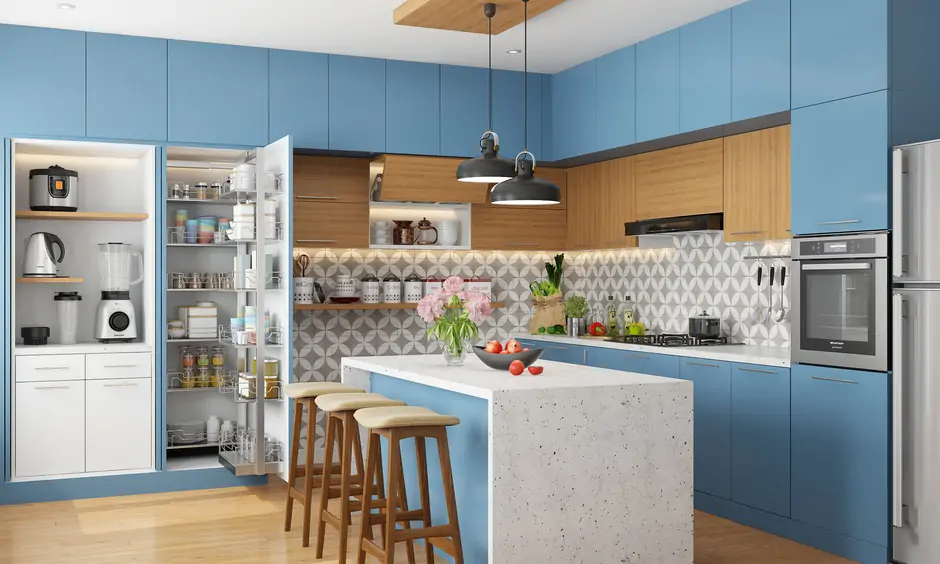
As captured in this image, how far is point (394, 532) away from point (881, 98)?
292 cm

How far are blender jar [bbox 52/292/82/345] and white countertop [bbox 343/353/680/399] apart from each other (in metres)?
2.25

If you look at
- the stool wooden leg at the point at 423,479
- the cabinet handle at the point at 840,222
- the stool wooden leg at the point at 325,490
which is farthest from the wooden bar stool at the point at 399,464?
the cabinet handle at the point at 840,222

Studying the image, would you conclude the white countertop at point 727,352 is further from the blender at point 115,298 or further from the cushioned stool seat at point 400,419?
the blender at point 115,298

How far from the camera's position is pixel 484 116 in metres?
6.89

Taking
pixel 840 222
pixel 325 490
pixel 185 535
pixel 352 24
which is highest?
pixel 352 24

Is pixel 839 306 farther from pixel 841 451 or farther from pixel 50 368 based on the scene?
pixel 50 368

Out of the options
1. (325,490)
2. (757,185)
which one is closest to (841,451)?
(757,185)

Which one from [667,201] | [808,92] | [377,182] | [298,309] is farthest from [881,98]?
[298,309]

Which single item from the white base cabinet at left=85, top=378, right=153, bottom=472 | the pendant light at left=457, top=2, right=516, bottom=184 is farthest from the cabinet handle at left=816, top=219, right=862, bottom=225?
the white base cabinet at left=85, top=378, right=153, bottom=472

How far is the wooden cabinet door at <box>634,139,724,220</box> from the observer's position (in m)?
5.76

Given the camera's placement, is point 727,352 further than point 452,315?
Yes

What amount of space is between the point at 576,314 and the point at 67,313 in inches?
138

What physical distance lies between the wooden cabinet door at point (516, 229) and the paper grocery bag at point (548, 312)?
39 cm

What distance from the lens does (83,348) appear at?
581cm
